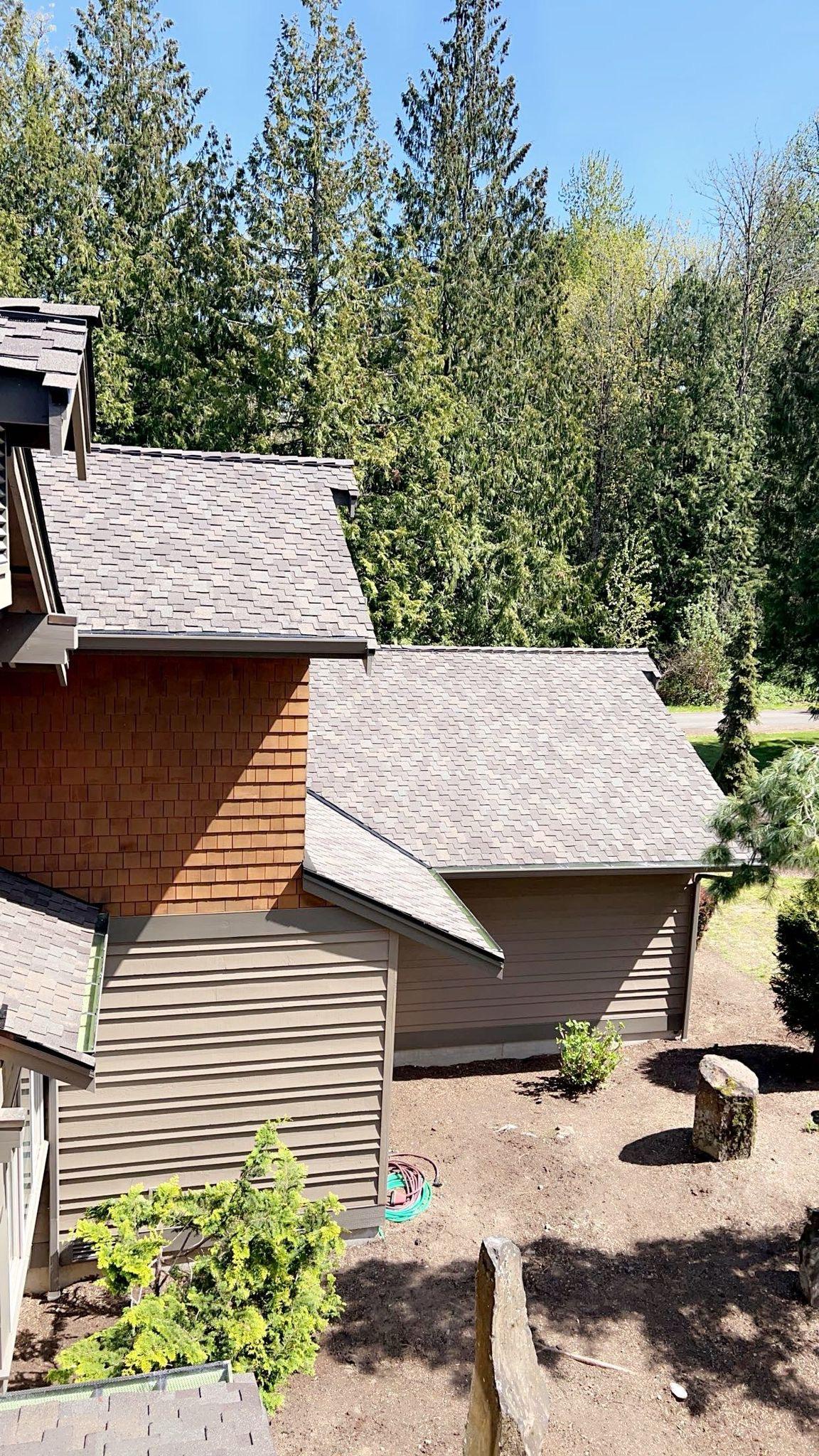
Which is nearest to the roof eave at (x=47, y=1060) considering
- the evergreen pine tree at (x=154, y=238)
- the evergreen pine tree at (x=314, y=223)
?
the evergreen pine tree at (x=314, y=223)

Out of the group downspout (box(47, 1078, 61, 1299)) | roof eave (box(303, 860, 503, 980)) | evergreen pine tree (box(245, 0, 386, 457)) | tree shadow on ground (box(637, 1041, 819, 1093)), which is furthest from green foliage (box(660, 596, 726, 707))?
downspout (box(47, 1078, 61, 1299))

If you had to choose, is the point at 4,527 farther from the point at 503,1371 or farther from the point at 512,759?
the point at 512,759

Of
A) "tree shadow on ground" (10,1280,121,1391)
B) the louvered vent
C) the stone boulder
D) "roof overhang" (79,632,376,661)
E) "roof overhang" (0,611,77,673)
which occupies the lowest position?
"tree shadow on ground" (10,1280,121,1391)

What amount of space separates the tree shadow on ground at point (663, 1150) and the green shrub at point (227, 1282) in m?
4.11

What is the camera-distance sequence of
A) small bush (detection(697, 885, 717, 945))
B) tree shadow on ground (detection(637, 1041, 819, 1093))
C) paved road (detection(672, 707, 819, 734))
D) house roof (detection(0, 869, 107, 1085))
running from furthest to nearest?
paved road (detection(672, 707, 819, 734))
small bush (detection(697, 885, 717, 945))
tree shadow on ground (detection(637, 1041, 819, 1093))
house roof (detection(0, 869, 107, 1085))

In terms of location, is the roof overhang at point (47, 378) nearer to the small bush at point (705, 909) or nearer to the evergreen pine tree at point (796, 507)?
the small bush at point (705, 909)

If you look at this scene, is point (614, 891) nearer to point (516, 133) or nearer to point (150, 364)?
point (150, 364)

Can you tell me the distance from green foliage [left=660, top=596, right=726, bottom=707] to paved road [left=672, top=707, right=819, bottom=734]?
723mm

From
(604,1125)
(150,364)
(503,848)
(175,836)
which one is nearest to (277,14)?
(150,364)

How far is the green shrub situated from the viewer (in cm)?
549

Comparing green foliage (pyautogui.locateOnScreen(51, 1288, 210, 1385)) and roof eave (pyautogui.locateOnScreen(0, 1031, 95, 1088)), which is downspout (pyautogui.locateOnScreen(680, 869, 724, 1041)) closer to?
green foliage (pyautogui.locateOnScreen(51, 1288, 210, 1385))

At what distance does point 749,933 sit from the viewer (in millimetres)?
17281

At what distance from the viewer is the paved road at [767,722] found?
30.8 metres

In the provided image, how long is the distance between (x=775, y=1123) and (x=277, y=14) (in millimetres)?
21665
